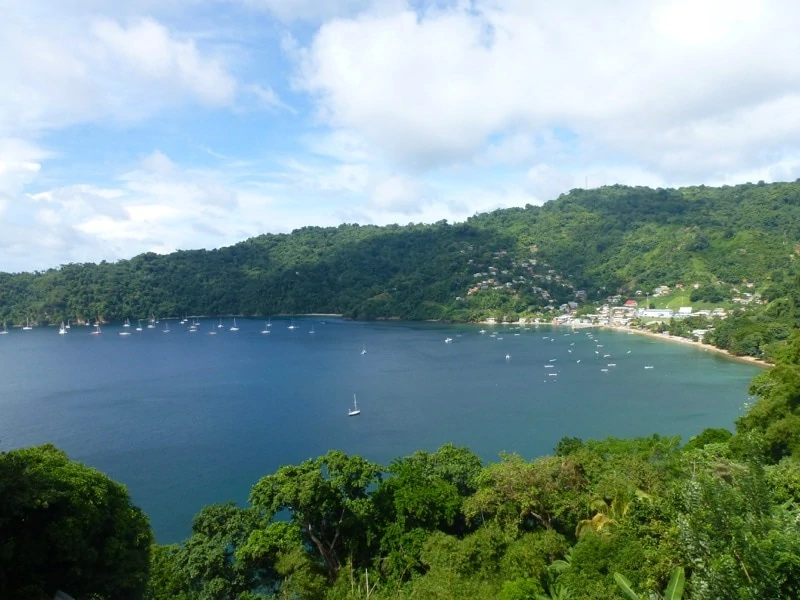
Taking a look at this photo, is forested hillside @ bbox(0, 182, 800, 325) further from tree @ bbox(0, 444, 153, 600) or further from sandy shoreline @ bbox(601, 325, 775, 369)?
tree @ bbox(0, 444, 153, 600)

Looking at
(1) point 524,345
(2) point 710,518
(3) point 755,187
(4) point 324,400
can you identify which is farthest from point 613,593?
(3) point 755,187

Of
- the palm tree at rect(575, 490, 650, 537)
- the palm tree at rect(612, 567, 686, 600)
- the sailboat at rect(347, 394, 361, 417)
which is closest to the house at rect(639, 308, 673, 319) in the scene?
the sailboat at rect(347, 394, 361, 417)

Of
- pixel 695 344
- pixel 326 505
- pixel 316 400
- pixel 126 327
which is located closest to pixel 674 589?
pixel 326 505

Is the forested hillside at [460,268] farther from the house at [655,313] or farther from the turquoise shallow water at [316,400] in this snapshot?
the turquoise shallow water at [316,400]

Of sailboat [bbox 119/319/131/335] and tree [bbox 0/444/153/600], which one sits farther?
sailboat [bbox 119/319/131/335]

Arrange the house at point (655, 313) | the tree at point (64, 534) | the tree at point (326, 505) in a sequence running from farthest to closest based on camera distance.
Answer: the house at point (655, 313) < the tree at point (326, 505) < the tree at point (64, 534)

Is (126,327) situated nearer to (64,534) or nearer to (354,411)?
(354,411)

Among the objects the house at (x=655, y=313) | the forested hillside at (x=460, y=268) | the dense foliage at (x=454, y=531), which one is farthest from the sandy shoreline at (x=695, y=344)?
the dense foliage at (x=454, y=531)
